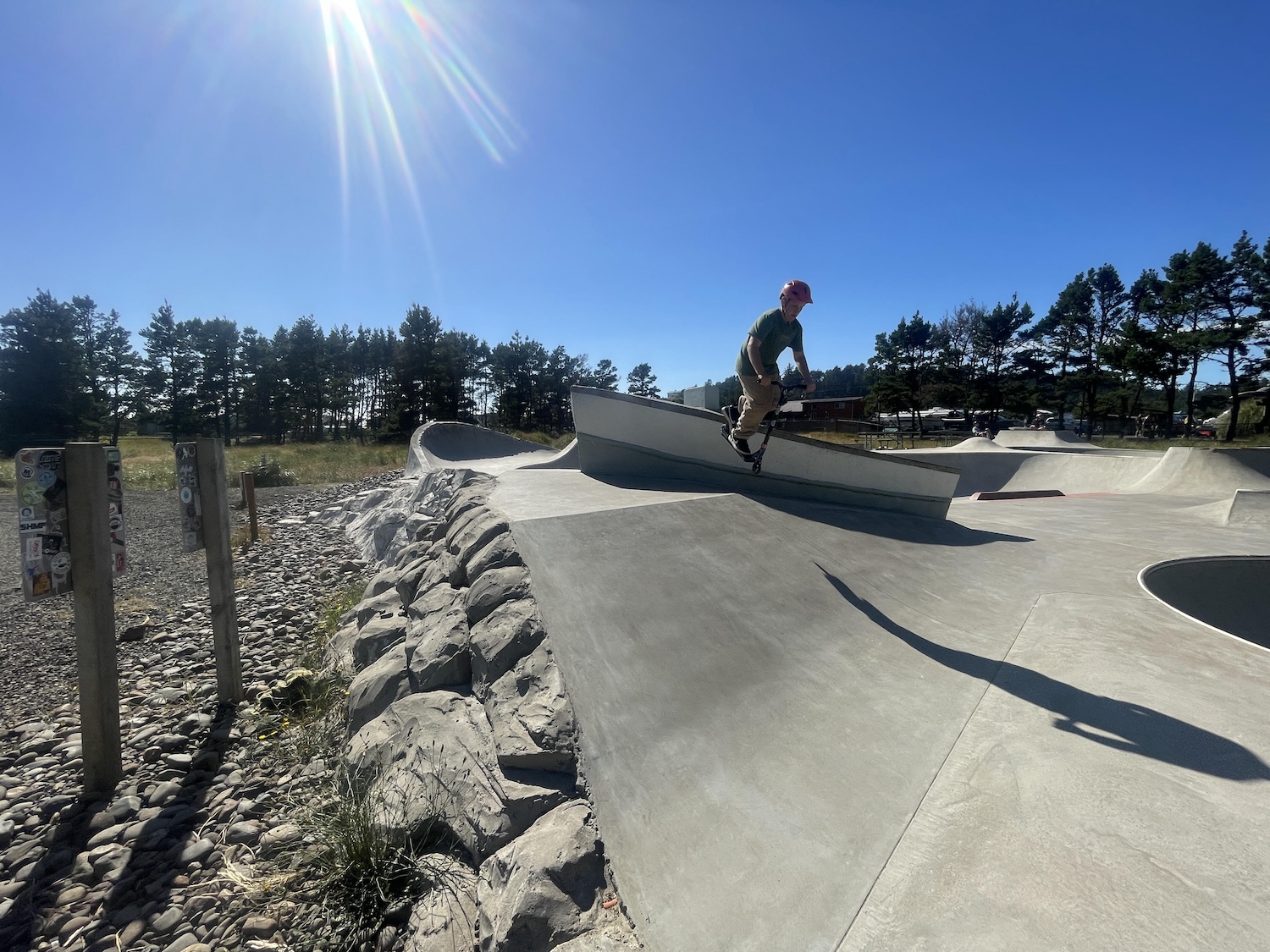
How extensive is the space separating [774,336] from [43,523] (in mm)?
5757

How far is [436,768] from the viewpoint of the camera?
2.95 m

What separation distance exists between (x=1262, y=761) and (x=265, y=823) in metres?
5.31

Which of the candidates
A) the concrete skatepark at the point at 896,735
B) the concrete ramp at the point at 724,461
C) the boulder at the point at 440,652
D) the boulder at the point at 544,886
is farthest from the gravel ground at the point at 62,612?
the concrete ramp at the point at 724,461

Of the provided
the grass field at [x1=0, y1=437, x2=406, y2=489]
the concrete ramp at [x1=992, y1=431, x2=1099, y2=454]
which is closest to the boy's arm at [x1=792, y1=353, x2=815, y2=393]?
the grass field at [x1=0, y1=437, x2=406, y2=489]

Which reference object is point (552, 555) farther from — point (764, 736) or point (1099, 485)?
point (1099, 485)

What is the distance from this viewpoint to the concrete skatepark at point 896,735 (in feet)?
6.54

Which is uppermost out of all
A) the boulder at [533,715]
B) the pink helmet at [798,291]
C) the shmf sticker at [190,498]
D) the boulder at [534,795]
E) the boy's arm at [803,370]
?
the pink helmet at [798,291]

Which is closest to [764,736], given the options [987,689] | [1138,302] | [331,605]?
[987,689]

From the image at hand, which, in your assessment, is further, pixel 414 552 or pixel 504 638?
pixel 414 552

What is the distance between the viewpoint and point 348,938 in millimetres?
2463

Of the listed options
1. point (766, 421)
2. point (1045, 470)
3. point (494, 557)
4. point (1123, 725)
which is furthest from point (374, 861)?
point (1045, 470)

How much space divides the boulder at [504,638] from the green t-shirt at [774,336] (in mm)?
3614

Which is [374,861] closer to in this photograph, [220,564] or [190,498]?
[220,564]

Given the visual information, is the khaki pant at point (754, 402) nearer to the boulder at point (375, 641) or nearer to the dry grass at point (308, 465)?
the boulder at point (375, 641)
